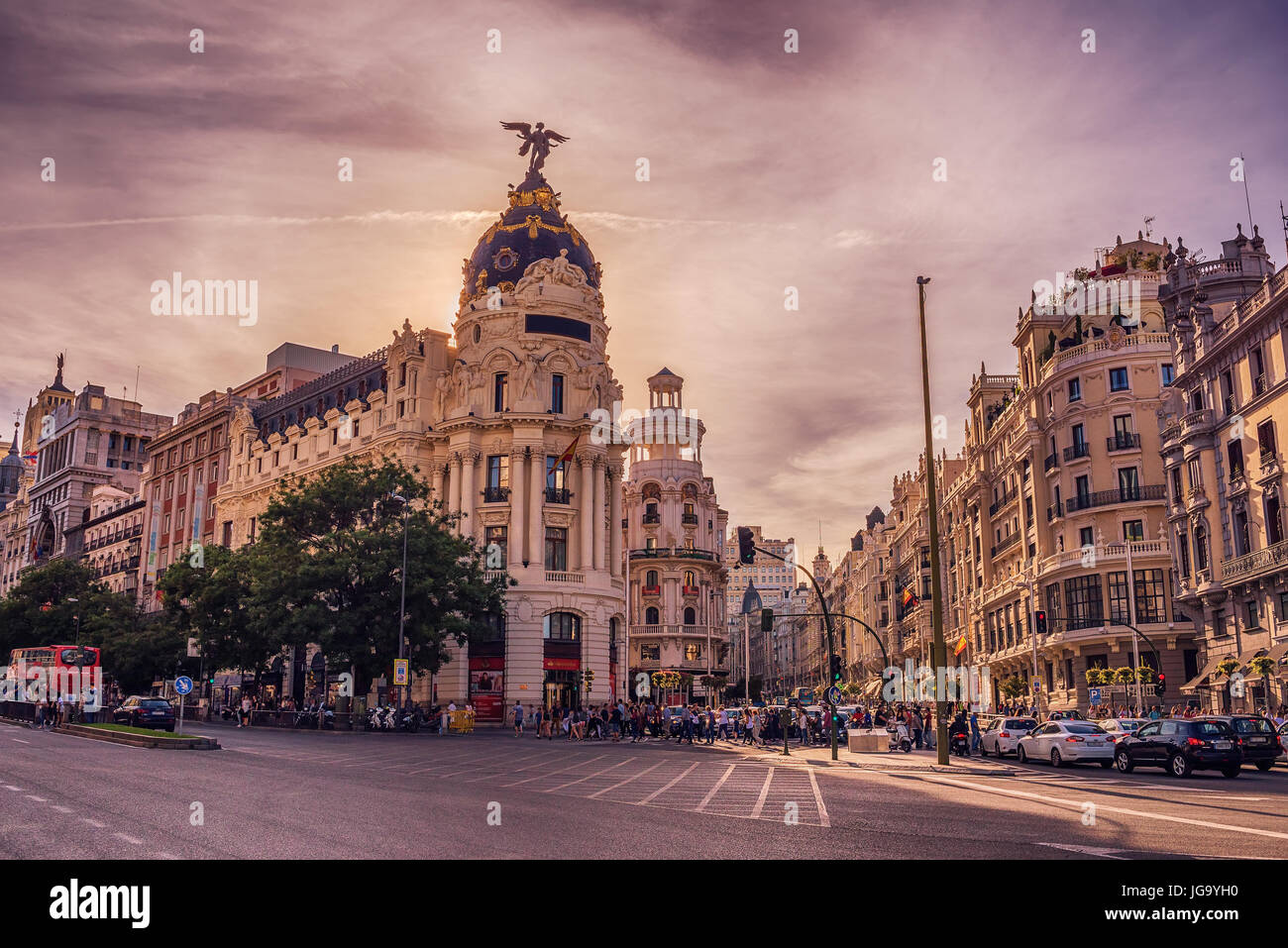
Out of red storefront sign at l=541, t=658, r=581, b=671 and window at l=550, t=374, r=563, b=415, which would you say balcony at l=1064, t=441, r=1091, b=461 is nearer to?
window at l=550, t=374, r=563, b=415

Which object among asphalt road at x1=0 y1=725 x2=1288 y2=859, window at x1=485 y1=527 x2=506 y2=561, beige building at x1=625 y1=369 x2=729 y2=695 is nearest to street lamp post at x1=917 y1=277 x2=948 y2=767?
asphalt road at x1=0 y1=725 x2=1288 y2=859

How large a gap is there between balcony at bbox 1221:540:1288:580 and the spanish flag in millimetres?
34096

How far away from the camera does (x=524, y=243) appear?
64500mm

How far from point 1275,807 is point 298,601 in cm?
4026

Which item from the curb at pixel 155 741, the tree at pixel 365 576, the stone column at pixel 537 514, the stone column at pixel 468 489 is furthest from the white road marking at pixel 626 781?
the stone column at pixel 468 489

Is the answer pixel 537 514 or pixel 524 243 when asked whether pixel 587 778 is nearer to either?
pixel 537 514

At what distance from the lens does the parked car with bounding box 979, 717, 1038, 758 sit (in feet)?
114

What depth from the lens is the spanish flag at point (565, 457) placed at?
60969 millimetres

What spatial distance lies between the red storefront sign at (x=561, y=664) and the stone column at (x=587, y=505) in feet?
17.7

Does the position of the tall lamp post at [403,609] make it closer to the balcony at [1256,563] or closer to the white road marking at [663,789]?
the white road marking at [663,789]

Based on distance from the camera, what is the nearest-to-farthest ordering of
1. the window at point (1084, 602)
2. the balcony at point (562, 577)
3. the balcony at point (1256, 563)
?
1. the balcony at point (1256, 563)
2. the window at point (1084, 602)
3. the balcony at point (562, 577)
